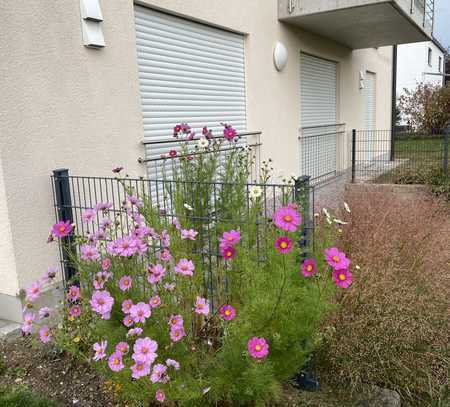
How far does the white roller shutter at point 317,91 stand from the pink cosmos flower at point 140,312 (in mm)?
8178

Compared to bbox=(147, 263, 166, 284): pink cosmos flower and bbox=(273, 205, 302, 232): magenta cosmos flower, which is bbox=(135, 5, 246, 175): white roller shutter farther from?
bbox=(273, 205, 302, 232): magenta cosmos flower

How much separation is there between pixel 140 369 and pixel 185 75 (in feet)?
16.4

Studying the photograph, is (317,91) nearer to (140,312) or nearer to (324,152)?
(324,152)

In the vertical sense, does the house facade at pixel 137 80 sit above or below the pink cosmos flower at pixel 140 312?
above

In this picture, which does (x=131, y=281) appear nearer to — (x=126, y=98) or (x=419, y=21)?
A: (x=126, y=98)

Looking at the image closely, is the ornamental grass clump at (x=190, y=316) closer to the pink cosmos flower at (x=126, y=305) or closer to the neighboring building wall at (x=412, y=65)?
the pink cosmos flower at (x=126, y=305)

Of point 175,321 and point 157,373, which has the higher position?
point 175,321

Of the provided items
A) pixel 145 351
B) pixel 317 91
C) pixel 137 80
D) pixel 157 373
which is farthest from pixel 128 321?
pixel 317 91

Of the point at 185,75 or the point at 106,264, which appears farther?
the point at 185,75

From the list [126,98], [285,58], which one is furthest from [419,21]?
[126,98]

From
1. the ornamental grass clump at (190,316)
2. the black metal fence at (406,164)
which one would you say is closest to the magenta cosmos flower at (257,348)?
the ornamental grass clump at (190,316)

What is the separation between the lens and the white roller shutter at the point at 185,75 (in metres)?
5.63

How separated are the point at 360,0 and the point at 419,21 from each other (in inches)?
115

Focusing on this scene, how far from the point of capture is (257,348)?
6.81ft
